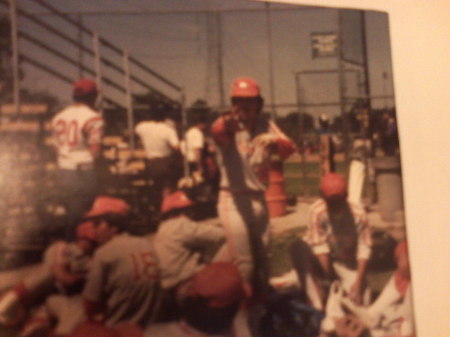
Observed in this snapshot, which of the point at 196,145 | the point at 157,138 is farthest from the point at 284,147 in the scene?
the point at 157,138

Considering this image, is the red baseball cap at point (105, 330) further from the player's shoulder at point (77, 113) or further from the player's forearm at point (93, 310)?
the player's shoulder at point (77, 113)

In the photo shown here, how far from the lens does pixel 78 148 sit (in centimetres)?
142

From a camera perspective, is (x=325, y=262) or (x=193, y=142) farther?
(x=325, y=262)

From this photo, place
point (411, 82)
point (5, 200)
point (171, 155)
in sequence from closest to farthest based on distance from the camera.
Answer: point (5, 200), point (171, 155), point (411, 82)

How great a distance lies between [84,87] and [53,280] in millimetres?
452

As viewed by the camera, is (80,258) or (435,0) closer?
(80,258)

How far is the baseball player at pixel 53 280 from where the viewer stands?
4.31ft

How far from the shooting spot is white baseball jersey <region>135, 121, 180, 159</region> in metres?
1.47

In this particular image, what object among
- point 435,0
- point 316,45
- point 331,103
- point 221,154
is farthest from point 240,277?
point 435,0

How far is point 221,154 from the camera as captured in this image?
1551 millimetres

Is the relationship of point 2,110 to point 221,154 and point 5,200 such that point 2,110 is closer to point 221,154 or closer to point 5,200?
point 5,200

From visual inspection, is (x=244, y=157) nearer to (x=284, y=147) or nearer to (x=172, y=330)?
(x=284, y=147)

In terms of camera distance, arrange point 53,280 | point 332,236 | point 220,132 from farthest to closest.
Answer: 1. point 332,236
2. point 220,132
3. point 53,280

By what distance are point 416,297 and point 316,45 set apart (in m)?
0.78
